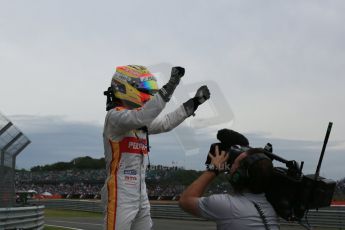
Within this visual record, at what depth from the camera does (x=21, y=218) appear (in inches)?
462

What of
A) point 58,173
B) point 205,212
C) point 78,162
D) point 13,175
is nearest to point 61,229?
point 13,175

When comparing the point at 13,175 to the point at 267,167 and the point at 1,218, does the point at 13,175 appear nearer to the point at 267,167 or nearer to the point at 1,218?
the point at 1,218

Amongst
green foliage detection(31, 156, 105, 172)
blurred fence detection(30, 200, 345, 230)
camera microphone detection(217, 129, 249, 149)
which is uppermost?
green foliage detection(31, 156, 105, 172)

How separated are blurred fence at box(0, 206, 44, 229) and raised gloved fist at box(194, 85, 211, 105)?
6.37 m

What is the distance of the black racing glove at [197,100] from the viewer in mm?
4727

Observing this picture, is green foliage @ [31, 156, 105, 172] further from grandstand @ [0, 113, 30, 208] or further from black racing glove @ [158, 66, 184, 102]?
black racing glove @ [158, 66, 184, 102]

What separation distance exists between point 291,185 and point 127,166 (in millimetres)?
1930

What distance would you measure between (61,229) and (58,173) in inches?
2606

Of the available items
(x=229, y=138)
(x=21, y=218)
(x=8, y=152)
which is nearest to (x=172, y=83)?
(x=229, y=138)

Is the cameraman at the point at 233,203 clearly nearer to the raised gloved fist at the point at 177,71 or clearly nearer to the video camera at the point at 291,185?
the video camera at the point at 291,185

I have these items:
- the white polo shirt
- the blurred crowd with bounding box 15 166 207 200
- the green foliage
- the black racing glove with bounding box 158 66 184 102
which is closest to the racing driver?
the black racing glove with bounding box 158 66 184 102

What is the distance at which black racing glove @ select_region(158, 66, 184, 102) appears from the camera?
453cm

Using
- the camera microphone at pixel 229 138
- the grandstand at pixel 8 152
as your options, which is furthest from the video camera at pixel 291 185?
the grandstand at pixel 8 152

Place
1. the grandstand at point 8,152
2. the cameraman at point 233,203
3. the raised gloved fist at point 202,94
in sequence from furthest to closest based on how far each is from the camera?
the grandstand at point 8,152 < the raised gloved fist at point 202,94 < the cameraman at point 233,203
